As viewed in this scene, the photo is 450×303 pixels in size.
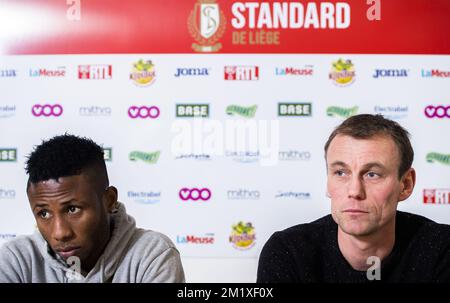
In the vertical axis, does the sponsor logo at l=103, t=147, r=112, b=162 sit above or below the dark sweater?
above

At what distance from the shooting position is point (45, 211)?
1892mm

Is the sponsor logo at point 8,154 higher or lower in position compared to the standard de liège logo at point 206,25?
lower

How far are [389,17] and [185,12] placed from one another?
77cm

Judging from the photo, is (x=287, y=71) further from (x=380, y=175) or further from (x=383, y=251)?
(x=383, y=251)

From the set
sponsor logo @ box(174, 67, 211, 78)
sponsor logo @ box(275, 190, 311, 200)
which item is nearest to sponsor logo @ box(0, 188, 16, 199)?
sponsor logo @ box(174, 67, 211, 78)

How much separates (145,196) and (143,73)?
0.47 metres

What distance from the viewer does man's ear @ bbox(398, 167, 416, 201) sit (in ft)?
6.22

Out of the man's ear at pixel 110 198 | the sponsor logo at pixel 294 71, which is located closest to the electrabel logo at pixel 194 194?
the man's ear at pixel 110 198

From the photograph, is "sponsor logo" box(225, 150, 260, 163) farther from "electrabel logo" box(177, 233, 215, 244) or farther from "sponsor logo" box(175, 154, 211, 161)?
"electrabel logo" box(177, 233, 215, 244)

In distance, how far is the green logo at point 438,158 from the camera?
6.33 ft

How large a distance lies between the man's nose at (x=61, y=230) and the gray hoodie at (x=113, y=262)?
0.07 metres

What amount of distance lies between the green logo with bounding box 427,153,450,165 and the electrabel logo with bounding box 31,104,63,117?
140 cm

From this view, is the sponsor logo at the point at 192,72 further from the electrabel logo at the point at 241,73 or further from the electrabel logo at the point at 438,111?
the electrabel logo at the point at 438,111
